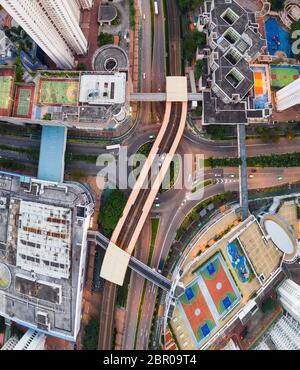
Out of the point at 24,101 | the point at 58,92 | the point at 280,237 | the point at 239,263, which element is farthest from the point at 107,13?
the point at 280,237

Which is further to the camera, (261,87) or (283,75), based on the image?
(283,75)

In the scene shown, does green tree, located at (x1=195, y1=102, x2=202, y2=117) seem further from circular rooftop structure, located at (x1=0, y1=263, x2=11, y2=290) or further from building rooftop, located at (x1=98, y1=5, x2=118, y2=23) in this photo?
circular rooftop structure, located at (x1=0, y1=263, x2=11, y2=290)

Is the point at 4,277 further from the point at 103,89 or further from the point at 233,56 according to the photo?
the point at 233,56

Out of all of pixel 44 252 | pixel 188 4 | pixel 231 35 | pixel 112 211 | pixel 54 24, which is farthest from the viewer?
pixel 188 4

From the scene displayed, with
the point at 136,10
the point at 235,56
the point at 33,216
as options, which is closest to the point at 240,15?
the point at 235,56

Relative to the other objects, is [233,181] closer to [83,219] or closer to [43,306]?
[83,219]

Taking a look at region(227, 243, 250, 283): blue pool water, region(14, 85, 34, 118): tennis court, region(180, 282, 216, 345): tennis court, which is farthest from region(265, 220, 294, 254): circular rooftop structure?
region(14, 85, 34, 118): tennis court
